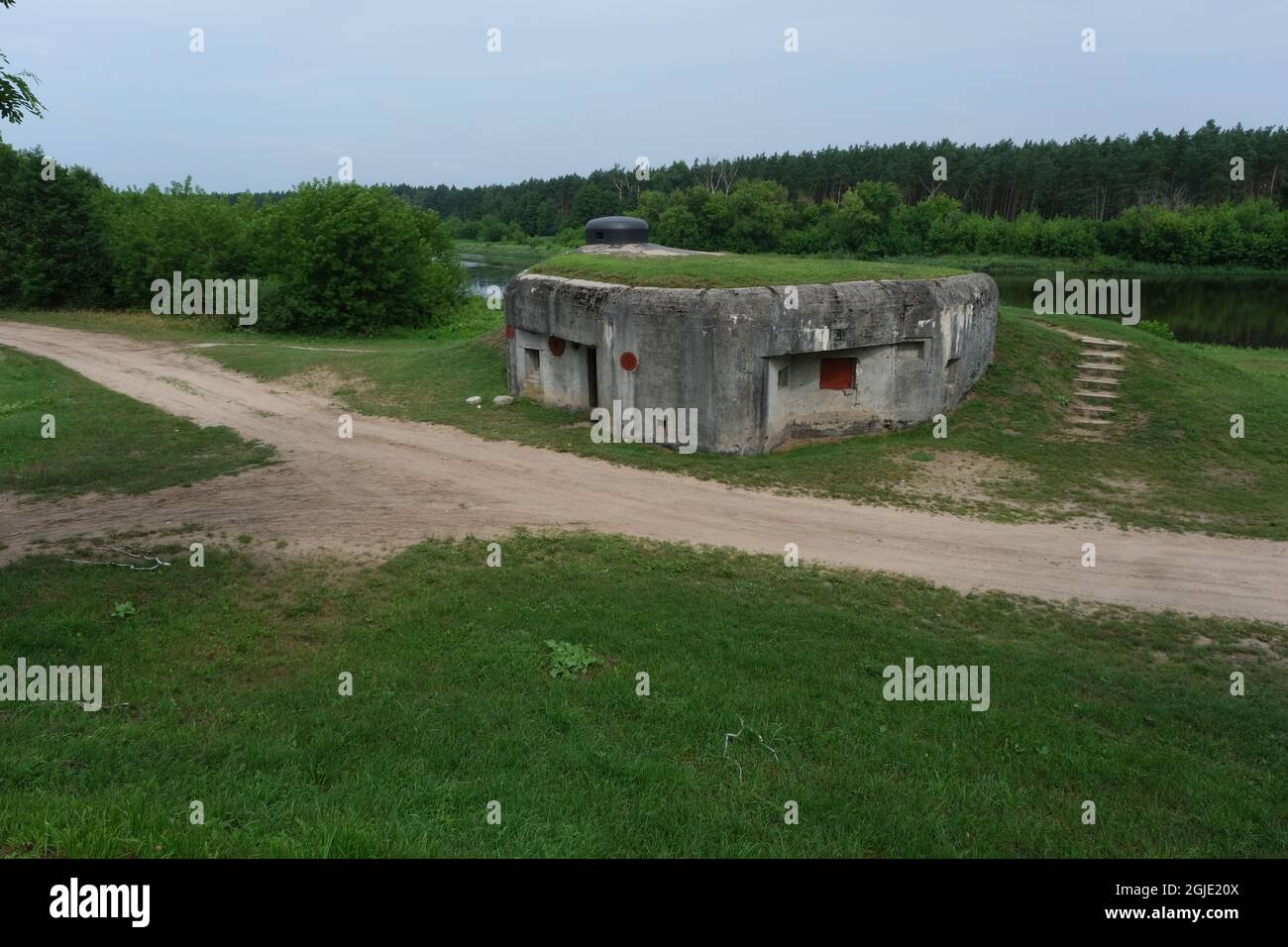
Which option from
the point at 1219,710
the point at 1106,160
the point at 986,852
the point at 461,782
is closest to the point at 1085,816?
the point at 986,852

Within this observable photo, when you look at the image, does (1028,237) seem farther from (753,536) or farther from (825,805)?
(825,805)

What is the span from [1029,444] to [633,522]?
8.57 m

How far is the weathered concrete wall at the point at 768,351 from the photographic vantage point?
51.6 feet

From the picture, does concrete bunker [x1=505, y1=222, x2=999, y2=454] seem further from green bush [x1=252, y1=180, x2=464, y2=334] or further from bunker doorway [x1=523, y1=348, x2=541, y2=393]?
green bush [x1=252, y1=180, x2=464, y2=334]

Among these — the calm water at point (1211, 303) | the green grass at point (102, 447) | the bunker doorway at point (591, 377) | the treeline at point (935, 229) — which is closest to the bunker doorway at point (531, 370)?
the bunker doorway at point (591, 377)

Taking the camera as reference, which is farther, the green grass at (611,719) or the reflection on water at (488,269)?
the reflection on water at (488,269)

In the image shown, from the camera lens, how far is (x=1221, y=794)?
6.49 m

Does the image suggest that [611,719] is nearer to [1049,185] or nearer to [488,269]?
[488,269]

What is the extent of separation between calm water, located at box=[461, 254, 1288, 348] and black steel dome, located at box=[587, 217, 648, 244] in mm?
15672

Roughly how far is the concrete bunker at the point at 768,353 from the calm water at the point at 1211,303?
23.6 m

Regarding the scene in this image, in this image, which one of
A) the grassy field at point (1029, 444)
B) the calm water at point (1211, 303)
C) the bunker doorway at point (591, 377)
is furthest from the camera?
the calm water at point (1211, 303)

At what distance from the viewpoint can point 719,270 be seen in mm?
17609

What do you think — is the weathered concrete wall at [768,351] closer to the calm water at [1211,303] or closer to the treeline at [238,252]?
the treeline at [238,252]

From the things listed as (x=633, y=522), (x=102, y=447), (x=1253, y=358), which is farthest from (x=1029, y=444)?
(x=1253, y=358)
